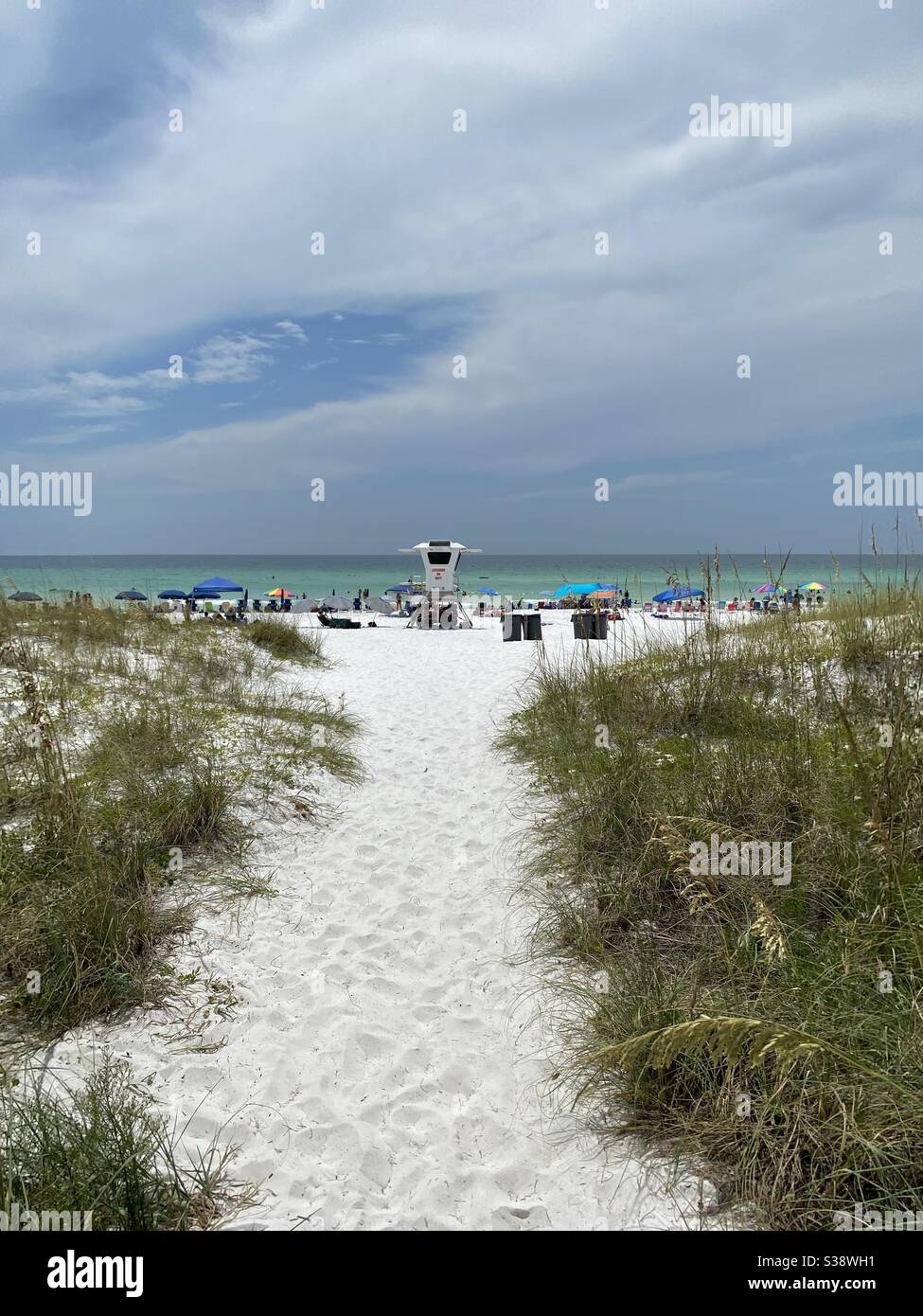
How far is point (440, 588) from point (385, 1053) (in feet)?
81.1

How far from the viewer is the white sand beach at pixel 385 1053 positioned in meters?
2.27

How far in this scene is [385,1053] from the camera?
3033 millimetres

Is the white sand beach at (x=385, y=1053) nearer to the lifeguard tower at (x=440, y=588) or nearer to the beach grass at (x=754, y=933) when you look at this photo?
the beach grass at (x=754, y=933)

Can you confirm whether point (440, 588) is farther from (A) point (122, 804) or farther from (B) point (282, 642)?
(A) point (122, 804)

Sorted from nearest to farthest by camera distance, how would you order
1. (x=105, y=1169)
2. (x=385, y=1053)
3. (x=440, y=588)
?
(x=105, y=1169)
(x=385, y=1053)
(x=440, y=588)

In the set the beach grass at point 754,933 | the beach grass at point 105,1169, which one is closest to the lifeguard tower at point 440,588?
the beach grass at point 754,933

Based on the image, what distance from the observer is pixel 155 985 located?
3254mm

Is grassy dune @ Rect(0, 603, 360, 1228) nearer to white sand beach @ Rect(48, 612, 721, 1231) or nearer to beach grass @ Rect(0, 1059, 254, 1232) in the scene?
beach grass @ Rect(0, 1059, 254, 1232)

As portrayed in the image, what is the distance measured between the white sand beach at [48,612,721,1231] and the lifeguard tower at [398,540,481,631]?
19.9m

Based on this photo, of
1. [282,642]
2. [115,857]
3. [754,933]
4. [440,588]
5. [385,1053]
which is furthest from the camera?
[440,588]

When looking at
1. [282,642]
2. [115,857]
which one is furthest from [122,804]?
[282,642]

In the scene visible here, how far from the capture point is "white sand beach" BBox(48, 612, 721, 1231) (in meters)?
2.27

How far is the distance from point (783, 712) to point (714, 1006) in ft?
8.63
